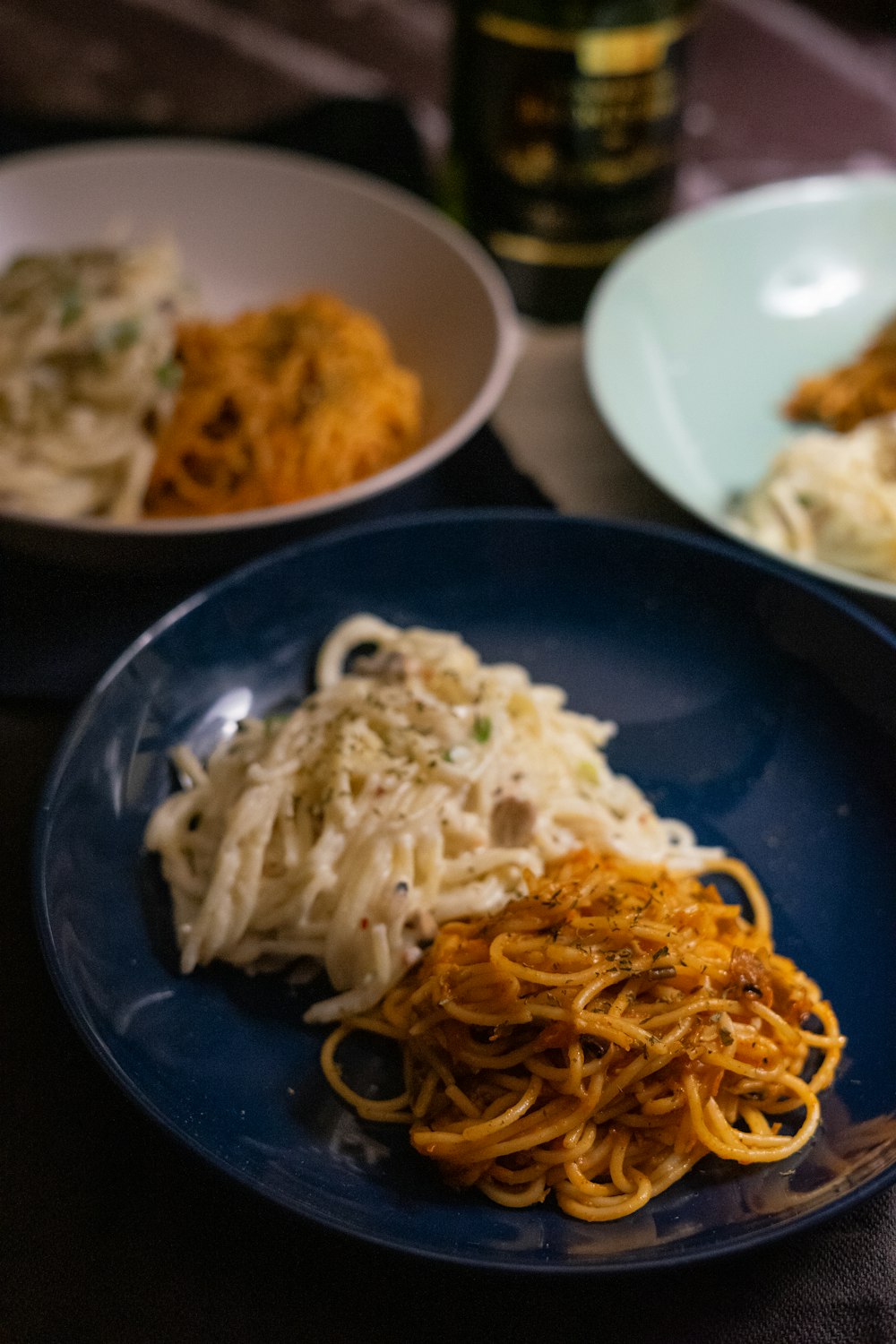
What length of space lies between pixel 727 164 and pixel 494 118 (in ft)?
2.85

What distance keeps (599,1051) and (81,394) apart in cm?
122

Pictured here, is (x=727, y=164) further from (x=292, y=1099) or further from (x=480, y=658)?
(x=292, y=1099)

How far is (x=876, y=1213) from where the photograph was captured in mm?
1089

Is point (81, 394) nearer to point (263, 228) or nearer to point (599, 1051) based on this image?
point (263, 228)

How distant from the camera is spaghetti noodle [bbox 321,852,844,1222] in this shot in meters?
1.03

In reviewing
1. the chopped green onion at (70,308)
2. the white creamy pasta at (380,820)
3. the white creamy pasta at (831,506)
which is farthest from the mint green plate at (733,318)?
the chopped green onion at (70,308)

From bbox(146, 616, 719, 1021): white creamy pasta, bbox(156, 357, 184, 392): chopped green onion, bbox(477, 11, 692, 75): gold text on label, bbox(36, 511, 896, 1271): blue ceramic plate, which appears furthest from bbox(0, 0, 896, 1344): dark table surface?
bbox(477, 11, 692, 75): gold text on label

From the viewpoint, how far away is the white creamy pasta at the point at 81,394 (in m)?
1.76

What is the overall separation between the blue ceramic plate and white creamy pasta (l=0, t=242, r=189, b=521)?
41cm

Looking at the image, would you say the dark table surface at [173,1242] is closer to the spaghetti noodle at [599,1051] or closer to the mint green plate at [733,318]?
the spaghetti noodle at [599,1051]

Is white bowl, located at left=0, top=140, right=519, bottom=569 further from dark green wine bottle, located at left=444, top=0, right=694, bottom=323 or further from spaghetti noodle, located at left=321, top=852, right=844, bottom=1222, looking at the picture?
spaghetti noodle, located at left=321, top=852, right=844, bottom=1222

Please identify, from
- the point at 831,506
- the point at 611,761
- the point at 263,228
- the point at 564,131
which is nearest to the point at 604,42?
the point at 564,131

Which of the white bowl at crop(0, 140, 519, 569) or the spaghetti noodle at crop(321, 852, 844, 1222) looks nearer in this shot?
the spaghetti noodle at crop(321, 852, 844, 1222)

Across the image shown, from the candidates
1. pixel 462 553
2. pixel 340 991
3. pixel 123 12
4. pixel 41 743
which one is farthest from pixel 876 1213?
pixel 123 12
